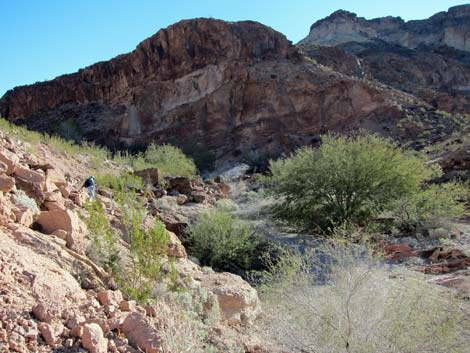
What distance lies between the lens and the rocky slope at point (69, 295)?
10.8ft

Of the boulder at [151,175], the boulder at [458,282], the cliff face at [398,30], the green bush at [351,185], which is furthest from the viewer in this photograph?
the cliff face at [398,30]

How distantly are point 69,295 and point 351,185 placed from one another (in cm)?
1180

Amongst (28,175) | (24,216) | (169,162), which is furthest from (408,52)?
(24,216)

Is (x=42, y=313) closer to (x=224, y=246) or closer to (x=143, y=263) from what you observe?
(x=143, y=263)

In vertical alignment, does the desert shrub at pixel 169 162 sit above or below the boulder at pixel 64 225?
below

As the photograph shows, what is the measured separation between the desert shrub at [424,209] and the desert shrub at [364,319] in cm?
913

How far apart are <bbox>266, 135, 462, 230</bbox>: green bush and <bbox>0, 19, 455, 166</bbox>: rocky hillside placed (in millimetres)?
22055

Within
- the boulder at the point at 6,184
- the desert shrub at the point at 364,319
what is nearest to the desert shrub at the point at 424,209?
the desert shrub at the point at 364,319

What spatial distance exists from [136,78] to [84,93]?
772 centimetres

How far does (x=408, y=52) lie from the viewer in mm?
61031

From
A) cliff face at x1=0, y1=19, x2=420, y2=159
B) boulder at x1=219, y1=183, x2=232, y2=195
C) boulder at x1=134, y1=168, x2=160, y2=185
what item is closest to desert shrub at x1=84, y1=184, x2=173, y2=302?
boulder at x1=134, y1=168, x2=160, y2=185

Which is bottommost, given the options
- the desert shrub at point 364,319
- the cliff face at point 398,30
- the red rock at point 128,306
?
the desert shrub at point 364,319

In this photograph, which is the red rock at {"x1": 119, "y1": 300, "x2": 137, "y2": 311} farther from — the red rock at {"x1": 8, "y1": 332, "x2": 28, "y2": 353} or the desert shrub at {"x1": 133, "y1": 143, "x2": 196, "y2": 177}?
the desert shrub at {"x1": 133, "y1": 143, "x2": 196, "y2": 177}

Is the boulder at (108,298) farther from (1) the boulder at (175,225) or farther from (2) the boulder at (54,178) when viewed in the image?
(1) the boulder at (175,225)
